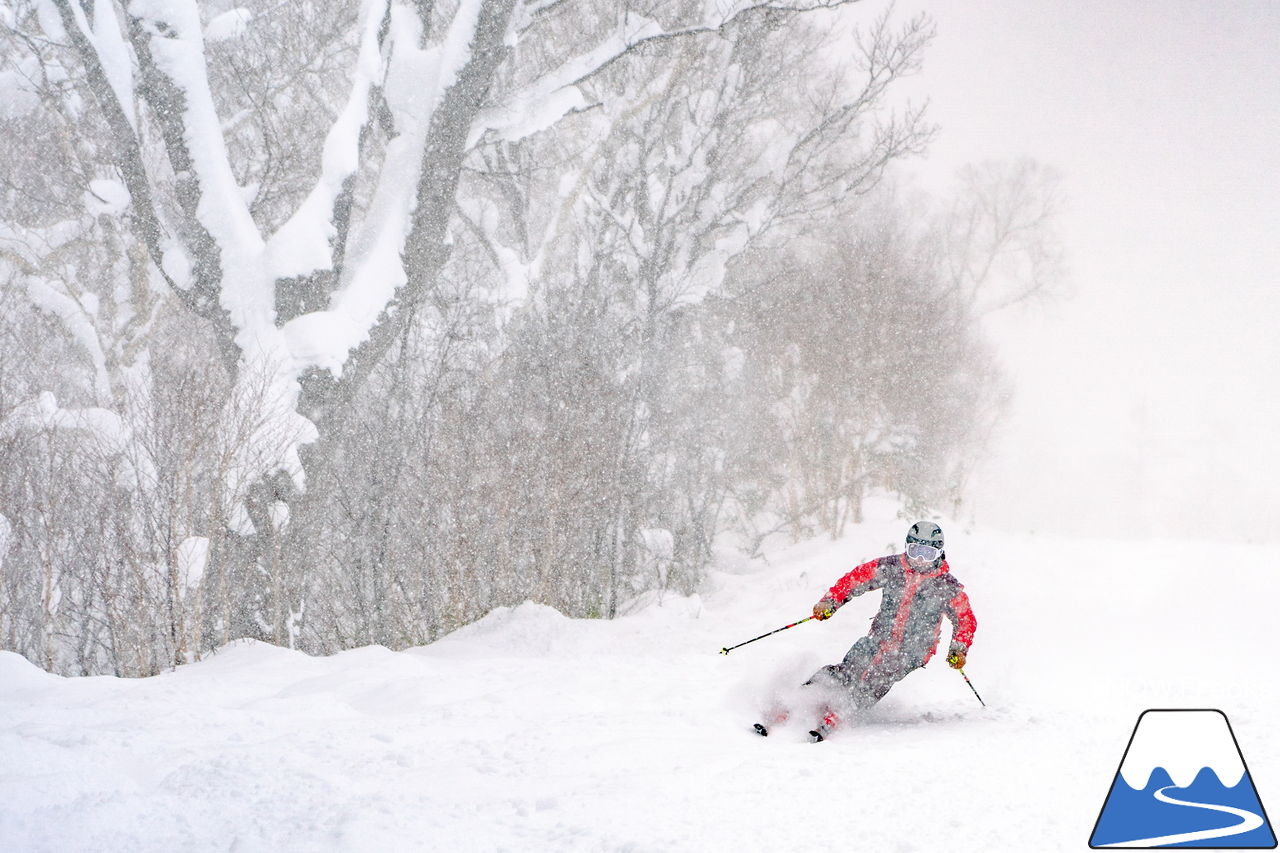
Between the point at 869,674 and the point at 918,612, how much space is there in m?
0.54

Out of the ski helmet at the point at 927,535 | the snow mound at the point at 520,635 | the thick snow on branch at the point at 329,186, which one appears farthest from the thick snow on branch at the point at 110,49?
the ski helmet at the point at 927,535

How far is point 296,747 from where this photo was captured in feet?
11.5

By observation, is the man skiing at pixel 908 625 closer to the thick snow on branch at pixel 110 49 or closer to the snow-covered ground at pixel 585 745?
the snow-covered ground at pixel 585 745

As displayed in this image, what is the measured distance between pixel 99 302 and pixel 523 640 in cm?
1259

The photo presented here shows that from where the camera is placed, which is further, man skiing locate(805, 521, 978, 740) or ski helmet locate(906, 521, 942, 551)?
ski helmet locate(906, 521, 942, 551)

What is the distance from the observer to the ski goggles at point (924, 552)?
17.4 feet

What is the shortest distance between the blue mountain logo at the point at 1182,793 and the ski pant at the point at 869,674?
1.95 metres

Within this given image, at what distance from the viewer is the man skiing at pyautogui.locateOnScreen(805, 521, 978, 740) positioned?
517 cm

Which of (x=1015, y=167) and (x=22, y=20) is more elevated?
(x=1015, y=167)

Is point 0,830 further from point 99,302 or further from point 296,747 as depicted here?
point 99,302

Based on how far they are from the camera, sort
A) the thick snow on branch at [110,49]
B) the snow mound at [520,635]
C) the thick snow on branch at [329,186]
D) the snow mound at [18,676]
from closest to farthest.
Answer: the snow mound at [18,676]
the snow mound at [520,635]
the thick snow on branch at [110,49]
the thick snow on branch at [329,186]

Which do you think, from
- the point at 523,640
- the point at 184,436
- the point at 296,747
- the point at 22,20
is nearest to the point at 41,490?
the point at 184,436

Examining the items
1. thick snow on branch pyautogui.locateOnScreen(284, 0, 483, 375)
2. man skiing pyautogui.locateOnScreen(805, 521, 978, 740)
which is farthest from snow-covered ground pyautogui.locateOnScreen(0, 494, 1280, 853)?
thick snow on branch pyautogui.locateOnScreen(284, 0, 483, 375)

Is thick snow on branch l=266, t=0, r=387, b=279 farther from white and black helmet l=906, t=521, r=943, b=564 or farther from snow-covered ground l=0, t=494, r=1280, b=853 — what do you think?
white and black helmet l=906, t=521, r=943, b=564
